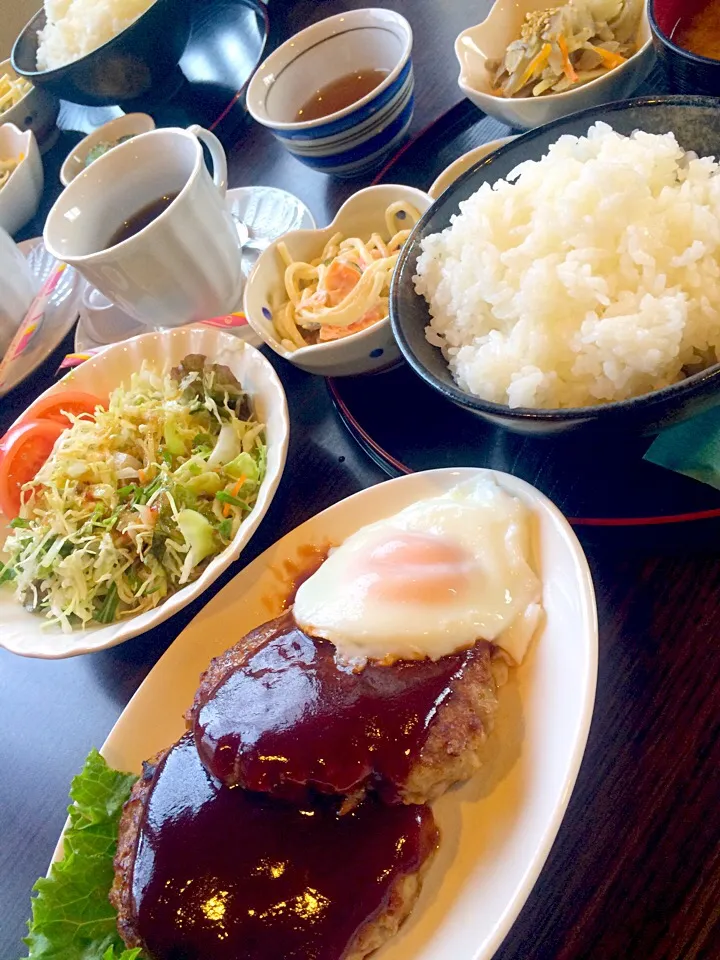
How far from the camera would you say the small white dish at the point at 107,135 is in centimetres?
290

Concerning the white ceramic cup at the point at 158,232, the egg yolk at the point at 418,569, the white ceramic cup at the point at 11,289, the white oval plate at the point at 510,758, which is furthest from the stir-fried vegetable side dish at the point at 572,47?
the white ceramic cup at the point at 11,289

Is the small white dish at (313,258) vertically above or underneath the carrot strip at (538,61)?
underneath

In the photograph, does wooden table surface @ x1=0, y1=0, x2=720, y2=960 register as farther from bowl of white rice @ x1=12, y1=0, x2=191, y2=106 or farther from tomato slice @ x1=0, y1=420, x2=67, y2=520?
bowl of white rice @ x1=12, y1=0, x2=191, y2=106

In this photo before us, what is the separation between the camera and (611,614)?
140 cm

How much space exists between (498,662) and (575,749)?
0.23 meters

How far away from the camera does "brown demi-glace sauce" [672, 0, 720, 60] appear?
1.71 m

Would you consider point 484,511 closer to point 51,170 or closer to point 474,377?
point 474,377

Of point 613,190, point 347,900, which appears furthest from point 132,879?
point 613,190

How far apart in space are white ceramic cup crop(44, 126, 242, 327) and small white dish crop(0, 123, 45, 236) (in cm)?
113

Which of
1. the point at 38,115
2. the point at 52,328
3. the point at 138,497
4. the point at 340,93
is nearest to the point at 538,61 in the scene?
the point at 340,93

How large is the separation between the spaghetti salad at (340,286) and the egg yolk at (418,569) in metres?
0.68

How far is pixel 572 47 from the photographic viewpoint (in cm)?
197

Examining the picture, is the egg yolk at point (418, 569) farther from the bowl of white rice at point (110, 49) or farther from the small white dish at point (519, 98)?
the bowl of white rice at point (110, 49)

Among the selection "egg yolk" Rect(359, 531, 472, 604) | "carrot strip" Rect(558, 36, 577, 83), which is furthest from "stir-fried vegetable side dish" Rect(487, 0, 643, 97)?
"egg yolk" Rect(359, 531, 472, 604)
